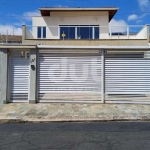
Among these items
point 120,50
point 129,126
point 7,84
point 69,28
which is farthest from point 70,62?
point 69,28

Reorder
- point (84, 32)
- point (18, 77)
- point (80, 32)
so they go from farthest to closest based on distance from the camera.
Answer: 1. point (84, 32)
2. point (80, 32)
3. point (18, 77)

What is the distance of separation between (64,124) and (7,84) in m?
4.42

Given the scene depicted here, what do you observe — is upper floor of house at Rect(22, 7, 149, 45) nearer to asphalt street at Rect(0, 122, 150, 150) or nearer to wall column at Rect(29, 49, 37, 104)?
wall column at Rect(29, 49, 37, 104)

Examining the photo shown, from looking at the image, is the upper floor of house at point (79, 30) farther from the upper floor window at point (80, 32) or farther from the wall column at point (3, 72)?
the wall column at point (3, 72)

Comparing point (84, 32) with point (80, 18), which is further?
point (80, 18)

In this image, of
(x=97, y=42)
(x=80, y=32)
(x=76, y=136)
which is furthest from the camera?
(x=80, y=32)

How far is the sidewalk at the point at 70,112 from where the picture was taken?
7359mm

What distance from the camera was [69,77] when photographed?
10102mm

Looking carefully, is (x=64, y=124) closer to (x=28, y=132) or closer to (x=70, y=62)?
(x=28, y=132)

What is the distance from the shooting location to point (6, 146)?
15.6 feet

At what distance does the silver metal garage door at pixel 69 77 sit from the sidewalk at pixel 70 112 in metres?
0.58

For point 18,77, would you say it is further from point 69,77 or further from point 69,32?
point 69,32

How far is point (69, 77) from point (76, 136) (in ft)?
16.0

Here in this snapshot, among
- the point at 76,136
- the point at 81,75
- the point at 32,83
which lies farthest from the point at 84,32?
the point at 76,136
